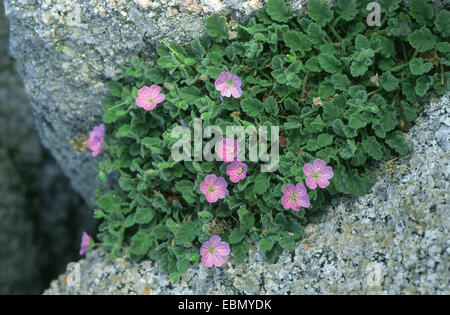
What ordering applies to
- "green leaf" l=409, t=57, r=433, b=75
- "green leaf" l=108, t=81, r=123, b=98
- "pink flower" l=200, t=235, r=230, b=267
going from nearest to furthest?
"green leaf" l=409, t=57, r=433, b=75 → "pink flower" l=200, t=235, r=230, b=267 → "green leaf" l=108, t=81, r=123, b=98

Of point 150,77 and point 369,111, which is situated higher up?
point 150,77

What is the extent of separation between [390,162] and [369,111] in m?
0.32

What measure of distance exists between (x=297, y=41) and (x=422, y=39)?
2.32 feet

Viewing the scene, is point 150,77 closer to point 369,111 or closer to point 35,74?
point 35,74

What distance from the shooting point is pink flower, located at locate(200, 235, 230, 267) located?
2.94 meters

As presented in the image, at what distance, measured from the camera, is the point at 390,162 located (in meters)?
2.84

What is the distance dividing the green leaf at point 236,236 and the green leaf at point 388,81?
120cm

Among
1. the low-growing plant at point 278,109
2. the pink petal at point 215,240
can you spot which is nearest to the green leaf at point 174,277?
the low-growing plant at point 278,109

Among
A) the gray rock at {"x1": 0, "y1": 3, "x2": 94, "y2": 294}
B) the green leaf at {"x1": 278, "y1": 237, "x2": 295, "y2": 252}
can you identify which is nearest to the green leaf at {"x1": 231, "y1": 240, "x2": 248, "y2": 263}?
the green leaf at {"x1": 278, "y1": 237, "x2": 295, "y2": 252}

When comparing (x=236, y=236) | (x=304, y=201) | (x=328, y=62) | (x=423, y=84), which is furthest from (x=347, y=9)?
(x=236, y=236)

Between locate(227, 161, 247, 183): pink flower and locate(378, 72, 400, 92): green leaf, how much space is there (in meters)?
0.93

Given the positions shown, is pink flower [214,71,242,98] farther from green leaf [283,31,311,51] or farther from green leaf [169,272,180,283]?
green leaf [169,272,180,283]
